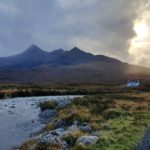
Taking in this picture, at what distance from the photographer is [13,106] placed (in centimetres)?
5822

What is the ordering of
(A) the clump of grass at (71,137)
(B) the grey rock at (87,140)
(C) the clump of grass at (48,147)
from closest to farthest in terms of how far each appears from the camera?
1. (C) the clump of grass at (48,147)
2. (B) the grey rock at (87,140)
3. (A) the clump of grass at (71,137)

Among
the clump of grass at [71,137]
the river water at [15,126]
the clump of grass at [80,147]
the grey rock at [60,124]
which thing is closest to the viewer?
the clump of grass at [80,147]

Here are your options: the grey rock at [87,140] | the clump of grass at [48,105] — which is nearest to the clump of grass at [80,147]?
the grey rock at [87,140]

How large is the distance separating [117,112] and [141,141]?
15.2m

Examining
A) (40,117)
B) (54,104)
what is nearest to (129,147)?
(40,117)

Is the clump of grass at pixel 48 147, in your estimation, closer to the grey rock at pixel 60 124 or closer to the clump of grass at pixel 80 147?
the clump of grass at pixel 80 147

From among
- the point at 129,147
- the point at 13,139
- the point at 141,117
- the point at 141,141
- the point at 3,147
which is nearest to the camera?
the point at 129,147

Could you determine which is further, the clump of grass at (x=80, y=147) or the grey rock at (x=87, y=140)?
the grey rock at (x=87, y=140)

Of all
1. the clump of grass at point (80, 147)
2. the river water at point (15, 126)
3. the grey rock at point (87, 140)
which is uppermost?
the grey rock at point (87, 140)

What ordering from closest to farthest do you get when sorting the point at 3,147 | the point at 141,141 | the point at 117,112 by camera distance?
the point at 141,141, the point at 3,147, the point at 117,112

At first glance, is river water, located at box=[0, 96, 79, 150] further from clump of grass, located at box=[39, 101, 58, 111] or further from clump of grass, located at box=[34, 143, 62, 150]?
clump of grass, located at box=[34, 143, 62, 150]

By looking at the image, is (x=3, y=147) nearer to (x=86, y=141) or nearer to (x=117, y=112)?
(x=86, y=141)

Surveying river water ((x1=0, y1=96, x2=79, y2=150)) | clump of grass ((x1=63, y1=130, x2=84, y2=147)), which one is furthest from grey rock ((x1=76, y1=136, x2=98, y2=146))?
river water ((x1=0, y1=96, x2=79, y2=150))

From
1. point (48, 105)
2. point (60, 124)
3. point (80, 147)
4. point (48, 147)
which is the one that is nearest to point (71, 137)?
point (80, 147)
